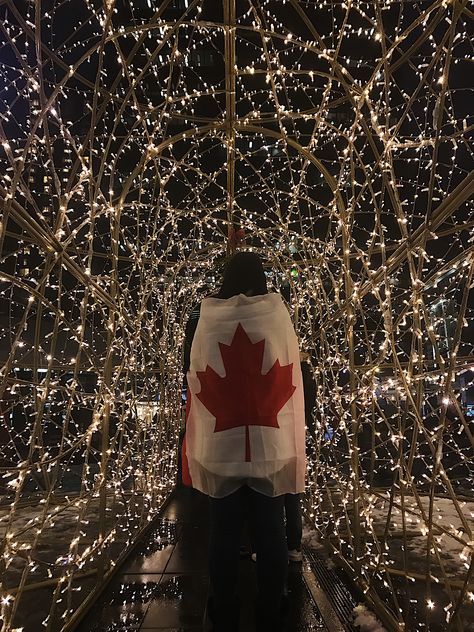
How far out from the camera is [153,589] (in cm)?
213

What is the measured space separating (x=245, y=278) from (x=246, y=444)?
618 millimetres

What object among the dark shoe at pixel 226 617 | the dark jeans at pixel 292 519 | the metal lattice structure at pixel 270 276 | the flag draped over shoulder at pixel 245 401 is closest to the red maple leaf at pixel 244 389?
the flag draped over shoulder at pixel 245 401

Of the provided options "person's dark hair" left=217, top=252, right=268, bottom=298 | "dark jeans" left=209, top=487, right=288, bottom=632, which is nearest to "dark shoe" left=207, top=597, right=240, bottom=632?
"dark jeans" left=209, top=487, right=288, bottom=632

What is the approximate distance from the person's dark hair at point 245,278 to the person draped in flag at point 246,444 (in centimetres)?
12

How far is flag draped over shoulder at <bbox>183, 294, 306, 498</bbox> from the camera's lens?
4.79 feet

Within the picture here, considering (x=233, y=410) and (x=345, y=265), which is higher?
(x=345, y=265)

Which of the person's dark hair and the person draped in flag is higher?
the person's dark hair

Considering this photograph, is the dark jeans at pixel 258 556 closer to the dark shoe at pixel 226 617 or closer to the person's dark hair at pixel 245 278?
the dark shoe at pixel 226 617

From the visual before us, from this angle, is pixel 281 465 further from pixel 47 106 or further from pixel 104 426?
pixel 47 106

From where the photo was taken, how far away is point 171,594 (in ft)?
6.81

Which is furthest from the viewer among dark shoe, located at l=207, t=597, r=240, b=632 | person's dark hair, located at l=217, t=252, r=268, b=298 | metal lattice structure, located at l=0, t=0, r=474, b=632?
person's dark hair, located at l=217, t=252, r=268, b=298

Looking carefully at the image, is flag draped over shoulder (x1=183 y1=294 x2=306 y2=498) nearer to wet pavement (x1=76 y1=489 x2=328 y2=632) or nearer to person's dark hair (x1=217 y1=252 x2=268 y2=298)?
person's dark hair (x1=217 y1=252 x2=268 y2=298)

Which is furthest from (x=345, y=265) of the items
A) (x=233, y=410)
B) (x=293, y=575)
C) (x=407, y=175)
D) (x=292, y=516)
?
(x=407, y=175)

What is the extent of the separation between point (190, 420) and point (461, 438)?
24.3 ft
